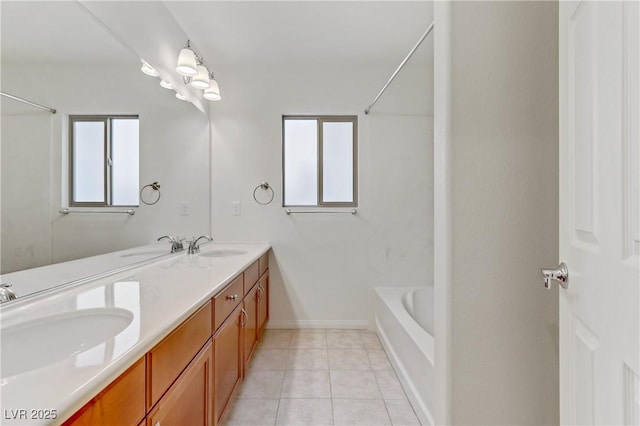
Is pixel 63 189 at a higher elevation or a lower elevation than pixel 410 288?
higher

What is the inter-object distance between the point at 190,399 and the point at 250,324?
0.97m

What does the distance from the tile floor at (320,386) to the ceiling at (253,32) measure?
75.3 inches

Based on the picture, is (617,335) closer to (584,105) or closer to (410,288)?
(584,105)

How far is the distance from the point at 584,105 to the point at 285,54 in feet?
7.79

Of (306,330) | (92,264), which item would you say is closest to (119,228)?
(92,264)

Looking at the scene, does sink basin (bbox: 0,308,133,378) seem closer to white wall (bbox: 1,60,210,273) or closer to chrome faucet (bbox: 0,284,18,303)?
chrome faucet (bbox: 0,284,18,303)

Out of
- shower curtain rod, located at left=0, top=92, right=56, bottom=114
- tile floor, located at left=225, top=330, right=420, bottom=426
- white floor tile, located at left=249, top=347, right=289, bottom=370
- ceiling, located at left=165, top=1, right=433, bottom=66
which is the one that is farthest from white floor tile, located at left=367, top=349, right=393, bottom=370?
ceiling, located at left=165, top=1, right=433, bottom=66

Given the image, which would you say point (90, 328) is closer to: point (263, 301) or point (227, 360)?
point (227, 360)

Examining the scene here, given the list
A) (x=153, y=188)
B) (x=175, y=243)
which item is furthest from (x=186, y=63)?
(x=175, y=243)

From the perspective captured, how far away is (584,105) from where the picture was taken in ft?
2.12

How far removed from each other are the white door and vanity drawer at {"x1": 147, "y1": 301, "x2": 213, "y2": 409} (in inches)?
42.2

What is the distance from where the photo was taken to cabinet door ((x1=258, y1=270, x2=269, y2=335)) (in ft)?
7.56

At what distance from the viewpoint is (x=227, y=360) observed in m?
1.46

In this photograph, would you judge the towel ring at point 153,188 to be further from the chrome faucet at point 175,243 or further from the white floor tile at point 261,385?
the white floor tile at point 261,385
